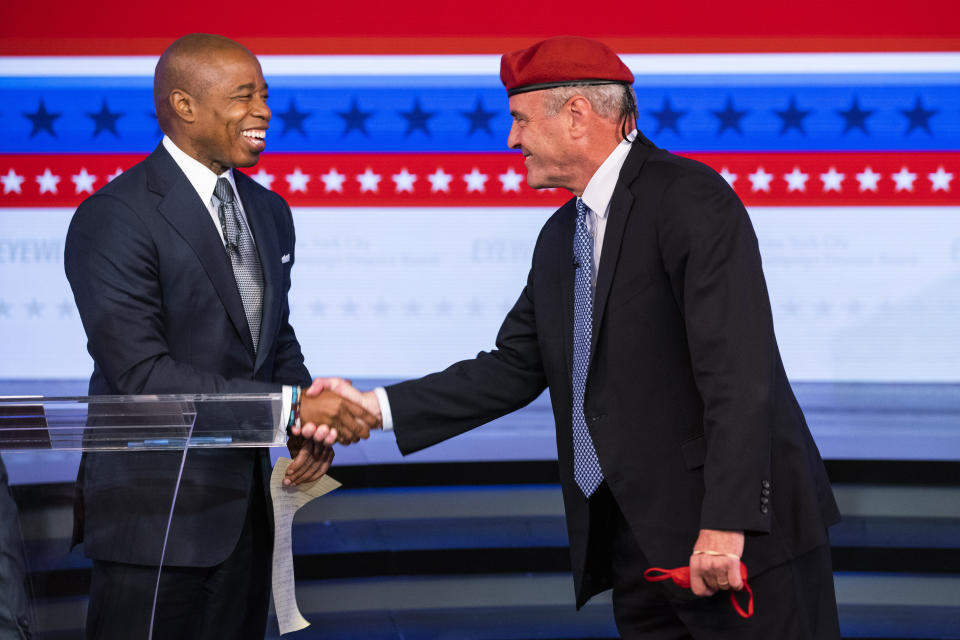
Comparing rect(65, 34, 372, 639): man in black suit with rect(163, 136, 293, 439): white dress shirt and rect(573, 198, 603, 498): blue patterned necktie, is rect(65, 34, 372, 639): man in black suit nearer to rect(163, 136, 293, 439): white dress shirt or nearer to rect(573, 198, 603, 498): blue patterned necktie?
rect(163, 136, 293, 439): white dress shirt

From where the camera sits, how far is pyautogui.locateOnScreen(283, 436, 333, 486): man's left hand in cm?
177

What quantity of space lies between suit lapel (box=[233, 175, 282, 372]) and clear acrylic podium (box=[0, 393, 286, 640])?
37cm

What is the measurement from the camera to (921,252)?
3885mm

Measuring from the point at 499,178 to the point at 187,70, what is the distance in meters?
2.08

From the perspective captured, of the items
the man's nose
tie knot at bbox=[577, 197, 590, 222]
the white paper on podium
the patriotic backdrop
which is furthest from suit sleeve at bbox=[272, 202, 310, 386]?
the patriotic backdrop

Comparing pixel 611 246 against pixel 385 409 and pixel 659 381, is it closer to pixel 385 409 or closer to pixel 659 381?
pixel 659 381

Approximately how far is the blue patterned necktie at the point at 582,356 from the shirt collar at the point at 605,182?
0.04 m

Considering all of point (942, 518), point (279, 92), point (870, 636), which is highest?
point (279, 92)

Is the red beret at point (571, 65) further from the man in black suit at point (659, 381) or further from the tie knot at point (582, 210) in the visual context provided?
the tie knot at point (582, 210)

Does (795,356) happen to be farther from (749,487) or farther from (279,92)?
(749,487)

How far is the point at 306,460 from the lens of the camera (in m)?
1.82

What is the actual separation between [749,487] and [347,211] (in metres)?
2.67

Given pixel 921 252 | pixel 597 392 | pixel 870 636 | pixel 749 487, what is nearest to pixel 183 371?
pixel 597 392

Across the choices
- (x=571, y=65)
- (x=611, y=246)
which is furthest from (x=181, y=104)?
(x=611, y=246)
